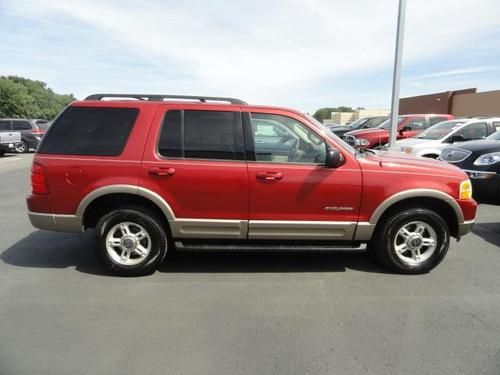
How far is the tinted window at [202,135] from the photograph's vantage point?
163 inches

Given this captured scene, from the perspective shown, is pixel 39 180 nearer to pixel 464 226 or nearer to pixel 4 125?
pixel 464 226

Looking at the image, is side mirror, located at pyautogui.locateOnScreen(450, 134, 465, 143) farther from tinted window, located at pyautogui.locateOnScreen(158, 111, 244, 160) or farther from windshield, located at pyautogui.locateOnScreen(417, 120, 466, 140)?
tinted window, located at pyautogui.locateOnScreen(158, 111, 244, 160)

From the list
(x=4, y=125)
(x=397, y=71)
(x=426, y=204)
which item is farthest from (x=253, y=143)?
(x=4, y=125)

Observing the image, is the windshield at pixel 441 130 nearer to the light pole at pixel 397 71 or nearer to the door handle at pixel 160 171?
the light pole at pixel 397 71

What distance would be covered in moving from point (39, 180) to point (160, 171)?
4.11 feet

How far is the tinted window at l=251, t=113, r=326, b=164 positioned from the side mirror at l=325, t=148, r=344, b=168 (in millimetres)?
118

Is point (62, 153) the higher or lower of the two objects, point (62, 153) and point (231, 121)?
the lower

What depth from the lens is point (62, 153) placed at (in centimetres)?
414

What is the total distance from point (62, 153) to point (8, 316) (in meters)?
1.61

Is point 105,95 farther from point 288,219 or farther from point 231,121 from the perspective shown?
point 288,219

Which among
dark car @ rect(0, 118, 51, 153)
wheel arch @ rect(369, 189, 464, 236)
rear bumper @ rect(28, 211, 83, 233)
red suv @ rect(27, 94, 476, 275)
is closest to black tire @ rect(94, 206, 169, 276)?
red suv @ rect(27, 94, 476, 275)

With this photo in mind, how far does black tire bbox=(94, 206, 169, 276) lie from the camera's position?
13.8 ft

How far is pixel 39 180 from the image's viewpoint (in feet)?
13.6

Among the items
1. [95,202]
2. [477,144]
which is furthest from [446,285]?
[477,144]
